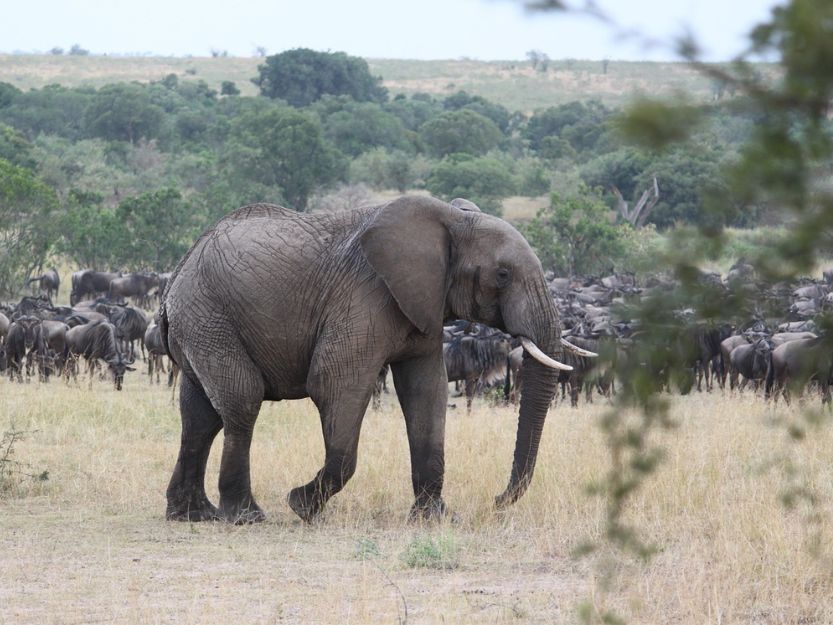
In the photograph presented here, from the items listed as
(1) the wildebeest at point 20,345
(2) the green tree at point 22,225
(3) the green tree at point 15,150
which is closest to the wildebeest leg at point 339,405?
(1) the wildebeest at point 20,345

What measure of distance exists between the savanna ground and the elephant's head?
0.68 meters

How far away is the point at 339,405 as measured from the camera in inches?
316

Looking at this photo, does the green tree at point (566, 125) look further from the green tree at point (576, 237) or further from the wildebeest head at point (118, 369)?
A: the wildebeest head at point (118, 369)

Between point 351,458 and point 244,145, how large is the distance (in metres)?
42.3

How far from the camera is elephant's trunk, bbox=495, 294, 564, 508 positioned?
7.91 m

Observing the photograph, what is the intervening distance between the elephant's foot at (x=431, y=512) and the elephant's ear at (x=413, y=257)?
1048 mm

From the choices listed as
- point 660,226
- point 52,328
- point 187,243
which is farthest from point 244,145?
point 52,328

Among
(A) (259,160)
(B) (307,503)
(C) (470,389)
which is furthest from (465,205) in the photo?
(A) (259,160)

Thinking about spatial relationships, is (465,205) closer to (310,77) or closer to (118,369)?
(118,369)

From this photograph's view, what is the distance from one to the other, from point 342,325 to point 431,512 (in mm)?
1253

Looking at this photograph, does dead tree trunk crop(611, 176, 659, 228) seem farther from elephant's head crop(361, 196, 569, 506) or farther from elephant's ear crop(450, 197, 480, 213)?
elephant's head crop(361, 196, 569, 506)

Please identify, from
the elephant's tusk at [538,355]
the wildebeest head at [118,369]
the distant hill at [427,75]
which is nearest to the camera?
the elephant's tusk at [538,355]

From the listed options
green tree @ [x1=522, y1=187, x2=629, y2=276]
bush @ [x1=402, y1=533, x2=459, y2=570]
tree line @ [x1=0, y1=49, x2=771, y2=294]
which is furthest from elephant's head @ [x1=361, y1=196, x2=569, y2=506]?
green tree @ [x1=522, y1=187, x2=629, y2=276]

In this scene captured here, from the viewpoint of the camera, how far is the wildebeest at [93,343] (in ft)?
63.5
